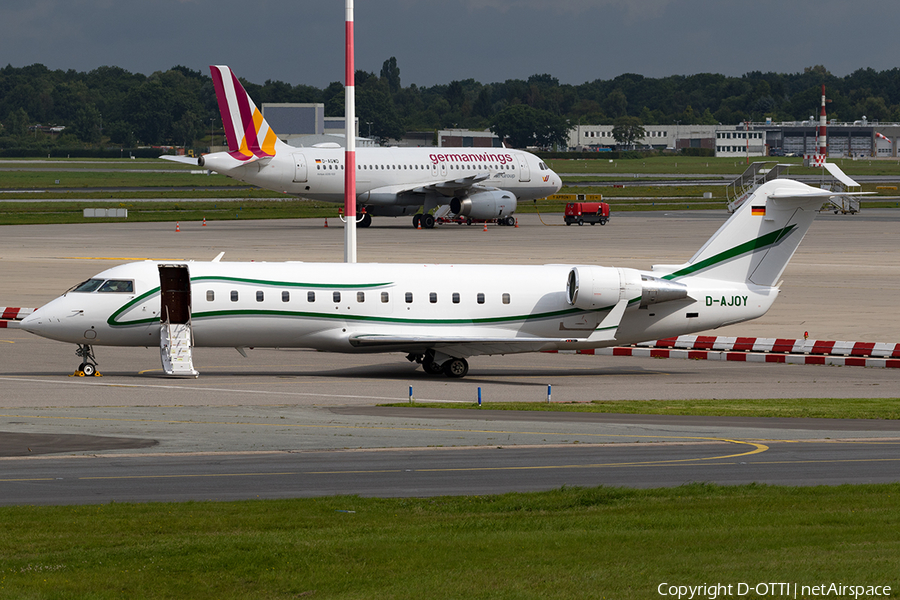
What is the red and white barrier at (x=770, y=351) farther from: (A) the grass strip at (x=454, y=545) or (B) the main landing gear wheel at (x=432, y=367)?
(A) the grass strip at (x=454, y=545)

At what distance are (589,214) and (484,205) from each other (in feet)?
31.6

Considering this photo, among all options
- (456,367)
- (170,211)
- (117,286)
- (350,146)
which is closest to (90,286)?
(117,286)

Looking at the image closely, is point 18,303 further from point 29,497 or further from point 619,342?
point 29,497

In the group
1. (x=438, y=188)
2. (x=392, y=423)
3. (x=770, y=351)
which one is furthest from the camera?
(x=438, y=188)

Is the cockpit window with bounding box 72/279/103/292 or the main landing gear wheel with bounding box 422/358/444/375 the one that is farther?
the main landing gear wheel with bounding box 422/358/444/375

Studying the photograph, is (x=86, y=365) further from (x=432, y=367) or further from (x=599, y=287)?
(x=599, y=287)

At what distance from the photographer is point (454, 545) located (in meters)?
13.3

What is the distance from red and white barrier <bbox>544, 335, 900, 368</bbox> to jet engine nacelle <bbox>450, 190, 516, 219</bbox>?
45411mm

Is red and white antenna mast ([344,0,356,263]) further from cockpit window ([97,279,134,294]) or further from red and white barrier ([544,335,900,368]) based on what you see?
cockpit window ([97,279,134,294])

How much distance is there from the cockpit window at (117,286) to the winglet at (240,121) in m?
41.3

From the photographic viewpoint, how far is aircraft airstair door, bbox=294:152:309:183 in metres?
78.7

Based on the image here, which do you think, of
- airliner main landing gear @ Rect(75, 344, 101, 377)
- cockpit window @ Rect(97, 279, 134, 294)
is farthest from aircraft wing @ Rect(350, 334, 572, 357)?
airliner main landing gear @ Rect(75, 344, 101, 377)

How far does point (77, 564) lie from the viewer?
12461mm

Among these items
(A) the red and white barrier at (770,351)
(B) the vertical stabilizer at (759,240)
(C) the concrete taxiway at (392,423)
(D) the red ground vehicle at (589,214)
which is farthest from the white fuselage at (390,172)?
(B) the vertical stabilizer at (759,240)
